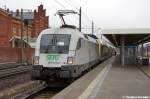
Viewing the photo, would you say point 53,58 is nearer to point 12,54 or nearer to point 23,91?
point 23,91

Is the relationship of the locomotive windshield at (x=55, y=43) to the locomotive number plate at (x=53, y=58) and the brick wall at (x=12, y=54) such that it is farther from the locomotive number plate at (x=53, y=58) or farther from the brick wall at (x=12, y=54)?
the brick wall at (x=12, y=54)

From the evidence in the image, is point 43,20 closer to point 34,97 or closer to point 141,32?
point 141,32

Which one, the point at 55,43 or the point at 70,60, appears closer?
the point at 70,60

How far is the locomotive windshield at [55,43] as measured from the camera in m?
19.1

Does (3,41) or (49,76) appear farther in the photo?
(3,41)

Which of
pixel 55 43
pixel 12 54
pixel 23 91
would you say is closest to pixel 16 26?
pixel 12 54

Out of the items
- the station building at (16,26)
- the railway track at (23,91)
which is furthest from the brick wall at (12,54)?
the railway track at (23,91)

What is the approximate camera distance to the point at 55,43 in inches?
765

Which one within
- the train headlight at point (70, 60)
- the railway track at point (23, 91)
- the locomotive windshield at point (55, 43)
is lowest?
the railway track at point (23, 91)

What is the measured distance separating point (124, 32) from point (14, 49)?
69.6 ft

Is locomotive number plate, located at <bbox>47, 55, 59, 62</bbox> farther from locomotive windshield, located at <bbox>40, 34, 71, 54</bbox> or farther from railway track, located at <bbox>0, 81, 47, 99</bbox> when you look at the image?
railway track, located at <bbox>0, 81, 47, 99</bbox>

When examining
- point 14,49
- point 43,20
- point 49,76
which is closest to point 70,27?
point 49,76

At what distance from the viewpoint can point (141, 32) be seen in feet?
100

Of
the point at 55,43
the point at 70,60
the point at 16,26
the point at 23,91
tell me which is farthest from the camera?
the point at 16,26
